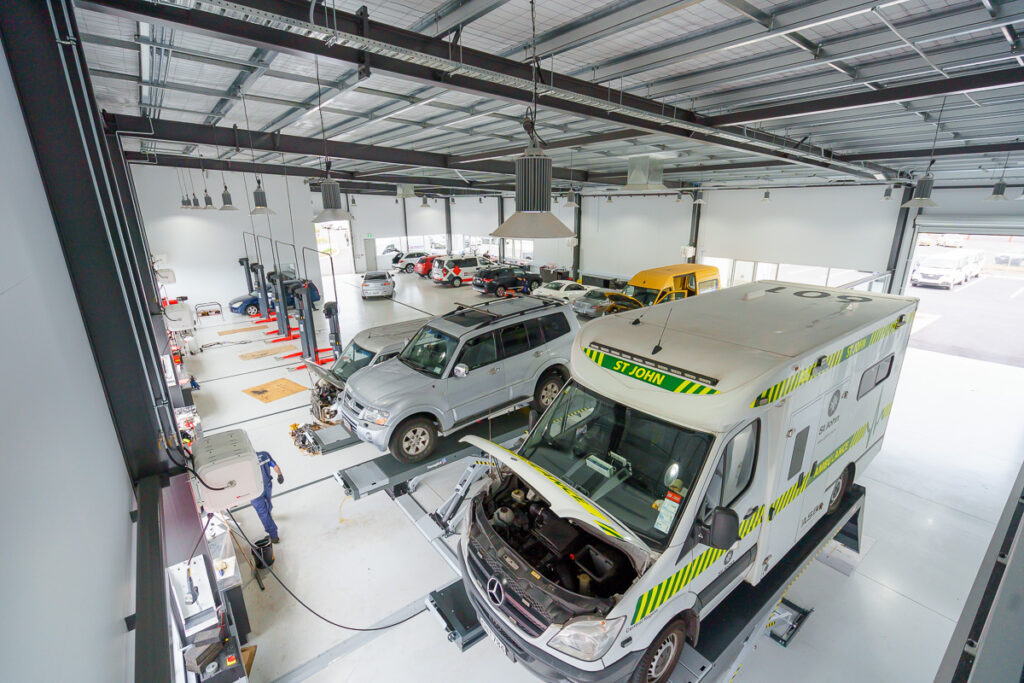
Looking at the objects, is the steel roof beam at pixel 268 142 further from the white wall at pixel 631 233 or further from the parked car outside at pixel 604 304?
the white wall at pixel 631 233

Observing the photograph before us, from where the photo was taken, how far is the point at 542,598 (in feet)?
9.55

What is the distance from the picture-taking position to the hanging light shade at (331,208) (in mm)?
5367

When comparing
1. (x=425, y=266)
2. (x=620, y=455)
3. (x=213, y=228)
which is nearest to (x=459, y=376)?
(x=620, y=455)

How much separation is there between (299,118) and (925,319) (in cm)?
1908

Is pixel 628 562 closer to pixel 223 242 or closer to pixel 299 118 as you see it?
pixel 299 118

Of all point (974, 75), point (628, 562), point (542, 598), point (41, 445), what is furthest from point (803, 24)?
point (41, 445)

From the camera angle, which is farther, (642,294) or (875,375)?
(642,294)

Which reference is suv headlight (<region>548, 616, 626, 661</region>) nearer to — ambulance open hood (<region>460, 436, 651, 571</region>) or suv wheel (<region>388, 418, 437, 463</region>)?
ambulance open hood (<region>460, 436, 651, 571</region>)

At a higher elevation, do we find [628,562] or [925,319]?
[628,562]

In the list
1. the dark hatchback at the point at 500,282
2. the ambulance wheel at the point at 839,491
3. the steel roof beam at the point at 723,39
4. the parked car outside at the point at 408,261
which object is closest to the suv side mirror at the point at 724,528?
the ambulance wheel at the point at 839,491

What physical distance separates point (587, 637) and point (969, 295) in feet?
81.2

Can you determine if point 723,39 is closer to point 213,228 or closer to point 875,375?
point 875,375

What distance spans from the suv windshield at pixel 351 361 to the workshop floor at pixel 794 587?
1.16 meters

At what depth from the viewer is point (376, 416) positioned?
575 cm
